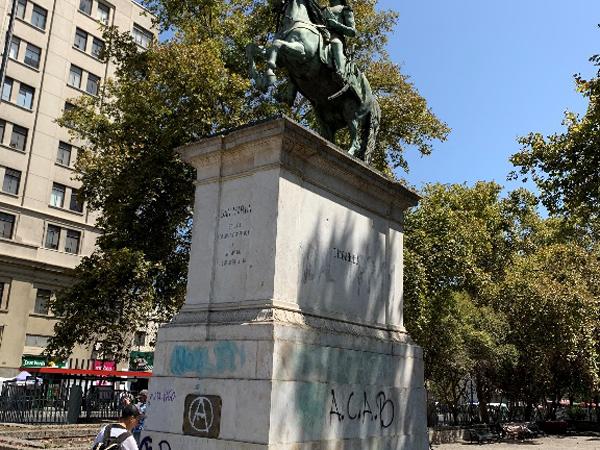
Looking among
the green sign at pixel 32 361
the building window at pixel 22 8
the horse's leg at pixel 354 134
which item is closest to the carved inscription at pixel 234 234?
the horse's leg at pixel 354 134

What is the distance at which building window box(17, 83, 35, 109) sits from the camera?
41656 millimetres

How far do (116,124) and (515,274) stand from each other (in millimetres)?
21022

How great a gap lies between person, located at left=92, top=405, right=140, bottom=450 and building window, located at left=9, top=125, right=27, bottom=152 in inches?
1546

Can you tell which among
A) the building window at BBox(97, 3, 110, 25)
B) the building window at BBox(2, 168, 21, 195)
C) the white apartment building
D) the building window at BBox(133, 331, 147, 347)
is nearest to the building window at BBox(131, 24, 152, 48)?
the building window at BBox(97, 3, 110, 25)

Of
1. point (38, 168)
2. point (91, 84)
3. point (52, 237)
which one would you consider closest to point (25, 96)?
point (38, 168)

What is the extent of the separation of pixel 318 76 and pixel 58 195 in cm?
3928

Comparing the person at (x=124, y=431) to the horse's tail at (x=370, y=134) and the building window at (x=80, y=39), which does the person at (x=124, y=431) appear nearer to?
the horse's tail at (x=370, y=134)

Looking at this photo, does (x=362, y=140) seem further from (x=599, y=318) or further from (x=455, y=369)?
(x=599, y=318)

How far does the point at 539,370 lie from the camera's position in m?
32.0

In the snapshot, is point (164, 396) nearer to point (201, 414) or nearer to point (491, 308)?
point (201, 414)

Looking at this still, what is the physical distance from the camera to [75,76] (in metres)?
45.6

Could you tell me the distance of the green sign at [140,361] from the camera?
42.6 metres

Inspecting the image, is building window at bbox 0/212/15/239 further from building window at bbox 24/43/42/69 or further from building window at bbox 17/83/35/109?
building window at bbox 24/43/42/69

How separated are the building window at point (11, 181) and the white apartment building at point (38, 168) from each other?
7 centimetres
